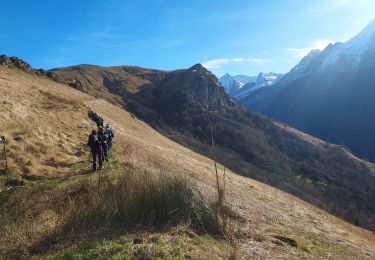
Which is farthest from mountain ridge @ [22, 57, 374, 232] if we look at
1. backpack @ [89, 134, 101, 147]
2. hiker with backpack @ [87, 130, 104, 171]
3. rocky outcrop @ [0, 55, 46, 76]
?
backpack @ [89, 134, 101, 147]

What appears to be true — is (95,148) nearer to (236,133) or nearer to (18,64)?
(18,64)

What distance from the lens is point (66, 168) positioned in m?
24.9

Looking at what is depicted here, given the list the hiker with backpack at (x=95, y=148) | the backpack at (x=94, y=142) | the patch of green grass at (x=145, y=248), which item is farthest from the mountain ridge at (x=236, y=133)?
the patch of green grass at (x=145, y=248)

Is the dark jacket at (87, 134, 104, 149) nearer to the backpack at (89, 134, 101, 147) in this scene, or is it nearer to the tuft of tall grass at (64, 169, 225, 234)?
the backpack at (89, 134, 101, 147)

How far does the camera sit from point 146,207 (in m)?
12.4

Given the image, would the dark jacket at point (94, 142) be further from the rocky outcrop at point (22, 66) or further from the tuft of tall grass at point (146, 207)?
the rocky outcrop at point (22, 66)

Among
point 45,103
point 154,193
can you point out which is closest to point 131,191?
point 154,193

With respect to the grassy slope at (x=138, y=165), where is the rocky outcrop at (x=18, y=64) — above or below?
above

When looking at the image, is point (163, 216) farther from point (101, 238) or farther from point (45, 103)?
point (45, 103)

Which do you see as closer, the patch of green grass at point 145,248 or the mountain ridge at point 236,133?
the patch of green grass at point 145,248

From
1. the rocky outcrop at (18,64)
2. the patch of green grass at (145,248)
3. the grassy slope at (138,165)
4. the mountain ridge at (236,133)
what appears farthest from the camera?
the mountain ridge at (236,133)

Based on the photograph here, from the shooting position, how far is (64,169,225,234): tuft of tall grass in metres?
12.0

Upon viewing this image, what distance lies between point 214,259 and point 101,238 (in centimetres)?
284

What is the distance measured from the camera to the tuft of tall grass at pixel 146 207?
12.0m
